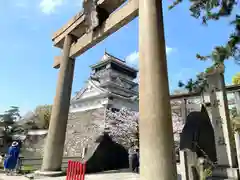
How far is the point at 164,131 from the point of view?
3717 millimetres

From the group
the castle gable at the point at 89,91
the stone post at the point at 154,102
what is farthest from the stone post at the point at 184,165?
the castle gable at the point at 89,91

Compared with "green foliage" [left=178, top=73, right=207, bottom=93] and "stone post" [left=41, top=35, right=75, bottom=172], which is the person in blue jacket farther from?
"green foliage" [left=178, top=73, right=207, bottom=93]

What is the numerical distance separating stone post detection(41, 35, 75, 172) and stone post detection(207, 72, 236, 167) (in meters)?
5.29

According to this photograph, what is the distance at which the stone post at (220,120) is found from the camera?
5.52 meters

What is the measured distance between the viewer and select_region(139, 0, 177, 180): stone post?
356 cm

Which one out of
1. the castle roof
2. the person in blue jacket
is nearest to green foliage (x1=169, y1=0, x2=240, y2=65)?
the person in blue jacket

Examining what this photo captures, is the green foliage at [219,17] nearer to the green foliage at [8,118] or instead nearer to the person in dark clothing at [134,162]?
the person in dark clothing at [134,162]

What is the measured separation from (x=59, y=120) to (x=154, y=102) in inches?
180

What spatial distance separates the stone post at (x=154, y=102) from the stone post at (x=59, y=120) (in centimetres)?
419

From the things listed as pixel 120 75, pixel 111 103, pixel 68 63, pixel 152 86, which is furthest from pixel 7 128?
pixel 152 86

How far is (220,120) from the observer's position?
19.6 feet

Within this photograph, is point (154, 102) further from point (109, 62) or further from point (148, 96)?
point (109, 62)

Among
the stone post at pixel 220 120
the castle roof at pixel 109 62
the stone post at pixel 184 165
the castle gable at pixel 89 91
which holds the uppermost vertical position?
the castle roof at pixel 109 62

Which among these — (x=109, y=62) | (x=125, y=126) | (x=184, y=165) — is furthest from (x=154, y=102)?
(x=109, y=62)
